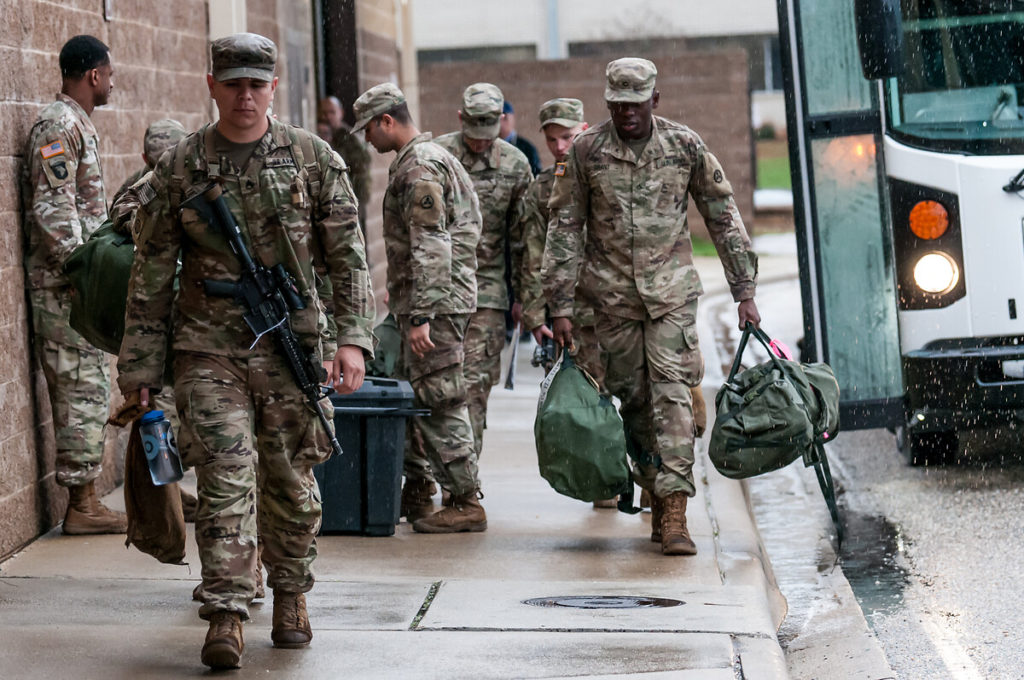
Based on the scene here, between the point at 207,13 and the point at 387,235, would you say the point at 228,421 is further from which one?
the point at 207,13

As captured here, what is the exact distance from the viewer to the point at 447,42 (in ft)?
137

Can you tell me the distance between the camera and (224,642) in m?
4.90

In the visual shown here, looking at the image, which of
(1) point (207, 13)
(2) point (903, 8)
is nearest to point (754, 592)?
(2) point (903, 8)

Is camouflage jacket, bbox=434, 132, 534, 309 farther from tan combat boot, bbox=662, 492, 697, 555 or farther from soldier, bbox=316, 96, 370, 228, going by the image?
soldier, bbox=316, 96, 370, 228

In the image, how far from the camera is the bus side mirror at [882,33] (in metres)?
7.63

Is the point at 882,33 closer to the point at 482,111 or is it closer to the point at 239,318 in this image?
the point at 482,111

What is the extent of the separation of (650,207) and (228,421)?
2.44 m

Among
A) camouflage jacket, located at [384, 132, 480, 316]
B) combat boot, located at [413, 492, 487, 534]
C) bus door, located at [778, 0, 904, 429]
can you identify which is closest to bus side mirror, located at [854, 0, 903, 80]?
bus door, located at [778, 0, 904, 429]

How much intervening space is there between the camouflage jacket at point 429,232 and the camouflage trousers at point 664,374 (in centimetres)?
69

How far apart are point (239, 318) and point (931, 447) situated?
5040mm

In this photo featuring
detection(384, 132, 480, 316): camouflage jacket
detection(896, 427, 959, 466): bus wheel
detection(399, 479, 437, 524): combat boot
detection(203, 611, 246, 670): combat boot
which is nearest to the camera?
detection(203, 611, 246, 670): combat boot

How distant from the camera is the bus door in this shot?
26.3ft

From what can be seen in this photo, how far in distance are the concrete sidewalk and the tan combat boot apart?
0.07 meters

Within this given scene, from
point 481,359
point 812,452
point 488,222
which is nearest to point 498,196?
point 488,222
